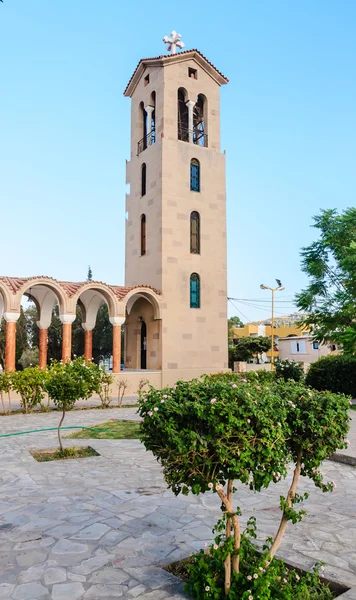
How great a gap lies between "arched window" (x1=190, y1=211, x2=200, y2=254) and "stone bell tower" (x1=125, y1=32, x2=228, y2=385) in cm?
5

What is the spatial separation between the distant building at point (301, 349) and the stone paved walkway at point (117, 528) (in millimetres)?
44569

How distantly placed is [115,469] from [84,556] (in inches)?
140

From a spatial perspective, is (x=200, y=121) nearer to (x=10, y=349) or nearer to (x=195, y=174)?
(x=195, y=174)

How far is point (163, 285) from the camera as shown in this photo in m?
21.3

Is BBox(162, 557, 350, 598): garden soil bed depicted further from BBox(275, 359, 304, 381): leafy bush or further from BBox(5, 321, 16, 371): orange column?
BBox(275, 359, 304, 381): leafy bush

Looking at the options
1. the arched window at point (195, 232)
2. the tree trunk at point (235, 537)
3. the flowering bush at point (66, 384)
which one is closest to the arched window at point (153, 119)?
the arched window at point (195, 232)

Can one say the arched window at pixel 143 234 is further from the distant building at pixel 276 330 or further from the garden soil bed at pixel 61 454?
the distant building at pixel 276 330

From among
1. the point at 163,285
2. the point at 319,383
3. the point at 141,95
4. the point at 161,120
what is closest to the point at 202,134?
the point at 161,120

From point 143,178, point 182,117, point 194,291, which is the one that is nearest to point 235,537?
point 194,291

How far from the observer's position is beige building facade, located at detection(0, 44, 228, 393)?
21250 mm

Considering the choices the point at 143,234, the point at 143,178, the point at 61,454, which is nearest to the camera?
the point at 61,454

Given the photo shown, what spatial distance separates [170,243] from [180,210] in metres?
1.76

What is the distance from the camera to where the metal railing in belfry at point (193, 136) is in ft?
76.3

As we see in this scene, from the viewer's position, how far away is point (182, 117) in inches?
951
